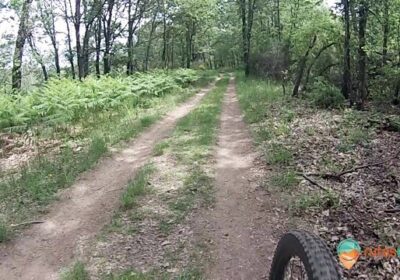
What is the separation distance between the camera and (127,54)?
96.4ft

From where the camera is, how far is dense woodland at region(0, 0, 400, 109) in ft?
35.4

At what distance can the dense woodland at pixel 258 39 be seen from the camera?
35.4 feet

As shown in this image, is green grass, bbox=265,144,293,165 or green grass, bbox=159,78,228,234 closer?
green grass, bbox=159,78,228,234

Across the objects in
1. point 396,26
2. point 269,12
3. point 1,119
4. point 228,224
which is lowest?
point 228,224

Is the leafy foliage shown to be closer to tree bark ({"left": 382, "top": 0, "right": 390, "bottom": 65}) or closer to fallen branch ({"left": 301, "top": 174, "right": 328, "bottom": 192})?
fallen branch ({"left": 301, "top": 174, "right": 328, "bottom": 192})

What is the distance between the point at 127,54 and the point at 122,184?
80.7 ft

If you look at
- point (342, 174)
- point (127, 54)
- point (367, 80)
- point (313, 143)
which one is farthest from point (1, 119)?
point (127, 54)

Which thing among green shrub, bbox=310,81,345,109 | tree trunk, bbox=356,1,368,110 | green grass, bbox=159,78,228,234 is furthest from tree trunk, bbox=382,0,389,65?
green grass, bbox=159,78,228,234

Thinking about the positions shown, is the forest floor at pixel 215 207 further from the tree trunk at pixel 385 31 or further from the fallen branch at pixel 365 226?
the tree trunk at pixel 385 31

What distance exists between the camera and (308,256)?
2279mm

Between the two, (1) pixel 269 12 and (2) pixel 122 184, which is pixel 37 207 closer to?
(2) pixel 122 184

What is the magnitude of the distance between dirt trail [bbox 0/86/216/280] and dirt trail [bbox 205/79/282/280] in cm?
155

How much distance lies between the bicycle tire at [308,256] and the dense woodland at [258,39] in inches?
335

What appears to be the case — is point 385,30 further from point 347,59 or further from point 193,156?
point 193,156
